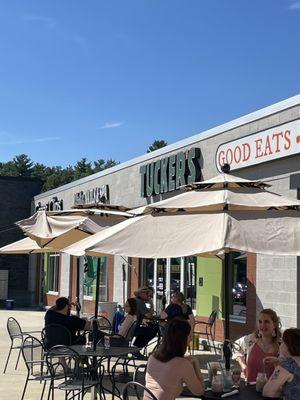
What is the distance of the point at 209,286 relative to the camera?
1388 cm

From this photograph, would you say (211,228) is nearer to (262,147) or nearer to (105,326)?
(105,326)

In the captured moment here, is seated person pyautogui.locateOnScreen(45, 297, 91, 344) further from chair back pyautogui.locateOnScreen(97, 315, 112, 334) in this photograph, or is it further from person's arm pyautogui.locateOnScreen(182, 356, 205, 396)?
person's arm pyautogui.locateOnScreen(182, 356, 205, 396)

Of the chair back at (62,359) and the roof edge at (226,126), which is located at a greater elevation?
the roof edge at (226,126)

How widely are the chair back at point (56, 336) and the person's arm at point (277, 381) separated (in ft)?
12.8

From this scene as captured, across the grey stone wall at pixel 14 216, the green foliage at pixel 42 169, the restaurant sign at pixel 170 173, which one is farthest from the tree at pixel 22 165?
the restaurant sign at pixel 170 173

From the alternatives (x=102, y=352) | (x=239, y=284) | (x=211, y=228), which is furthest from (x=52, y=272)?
(x=211, y=228)

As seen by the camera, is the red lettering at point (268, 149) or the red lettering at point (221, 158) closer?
the red lettering at point (268, 149)

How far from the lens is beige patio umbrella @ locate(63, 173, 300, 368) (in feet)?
15.9

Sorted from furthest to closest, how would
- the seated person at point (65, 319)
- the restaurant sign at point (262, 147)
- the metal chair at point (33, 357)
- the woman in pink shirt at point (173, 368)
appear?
the restaurant sign at point (262, 147) < the seated person at point (65, 319) < the metal chair at point (33, 357) < the woman in pink shirt at point (173, 368)

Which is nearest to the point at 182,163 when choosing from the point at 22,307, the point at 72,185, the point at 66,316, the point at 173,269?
the point at 173,269

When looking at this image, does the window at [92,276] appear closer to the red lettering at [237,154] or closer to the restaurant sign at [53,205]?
the restaurant sign at [53,205]

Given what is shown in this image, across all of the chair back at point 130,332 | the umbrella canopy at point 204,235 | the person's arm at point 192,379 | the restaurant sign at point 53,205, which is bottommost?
the chair back at point 130,332

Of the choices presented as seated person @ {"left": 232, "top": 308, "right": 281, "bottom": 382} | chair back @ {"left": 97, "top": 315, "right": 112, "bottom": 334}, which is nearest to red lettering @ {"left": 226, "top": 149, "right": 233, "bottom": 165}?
chair back @ {"left": 97, "top": 315, "right": 112, "bottom": 334}

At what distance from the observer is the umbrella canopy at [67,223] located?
8.41m
